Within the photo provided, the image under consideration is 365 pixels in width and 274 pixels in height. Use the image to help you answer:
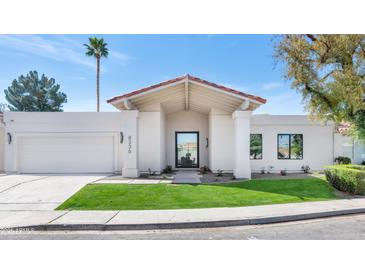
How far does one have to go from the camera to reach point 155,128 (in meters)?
12.8

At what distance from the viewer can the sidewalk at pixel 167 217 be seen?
17.4 ft

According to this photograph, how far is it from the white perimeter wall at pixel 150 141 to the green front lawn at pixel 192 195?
377cm

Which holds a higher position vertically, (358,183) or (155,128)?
(155,128)

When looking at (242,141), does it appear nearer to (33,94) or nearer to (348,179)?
(348,179)

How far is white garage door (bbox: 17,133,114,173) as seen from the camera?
532 inches

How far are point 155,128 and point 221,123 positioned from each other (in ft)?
12.6

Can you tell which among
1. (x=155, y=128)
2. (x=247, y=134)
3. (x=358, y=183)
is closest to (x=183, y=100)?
(x=155, y=128)

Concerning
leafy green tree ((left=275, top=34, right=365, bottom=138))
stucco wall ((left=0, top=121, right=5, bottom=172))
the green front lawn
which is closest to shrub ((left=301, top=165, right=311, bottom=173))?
leafy green tree ((left=275, top=34, right=365, bottom=138))

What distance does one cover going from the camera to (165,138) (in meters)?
14.9

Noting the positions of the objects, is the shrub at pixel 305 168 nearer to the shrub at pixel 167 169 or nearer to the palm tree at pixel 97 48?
the shrub at pixel 167 169

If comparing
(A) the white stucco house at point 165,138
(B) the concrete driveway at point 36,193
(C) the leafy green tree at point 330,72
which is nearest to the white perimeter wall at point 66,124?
(A) the white stucco house at point 165,138

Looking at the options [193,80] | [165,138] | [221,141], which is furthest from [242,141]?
[165,138]

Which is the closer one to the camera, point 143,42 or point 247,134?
point 143,42
